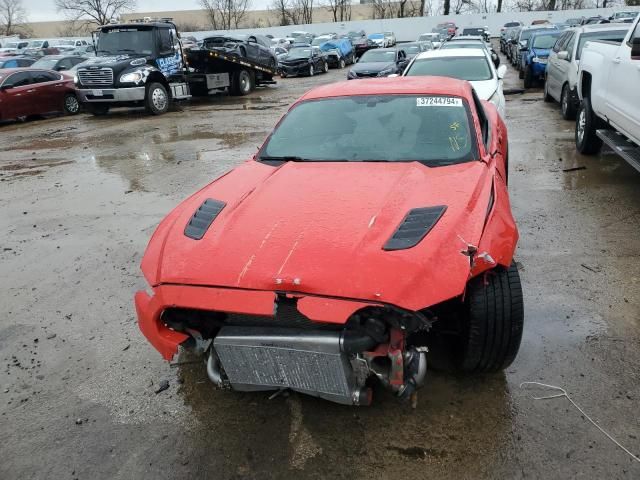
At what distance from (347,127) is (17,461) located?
2958 mm

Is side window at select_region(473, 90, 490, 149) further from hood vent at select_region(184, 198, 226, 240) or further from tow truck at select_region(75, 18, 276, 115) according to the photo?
tow truck at select_region(75, 18, 276, 115)

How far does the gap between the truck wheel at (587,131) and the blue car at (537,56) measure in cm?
759

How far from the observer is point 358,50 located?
33.8 metres

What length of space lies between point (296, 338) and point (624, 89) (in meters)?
5.24

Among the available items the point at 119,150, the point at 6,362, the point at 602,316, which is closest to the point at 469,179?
A: the point at 602,316

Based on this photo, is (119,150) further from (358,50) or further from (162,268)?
(358,50)

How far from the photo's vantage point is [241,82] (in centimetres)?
1892

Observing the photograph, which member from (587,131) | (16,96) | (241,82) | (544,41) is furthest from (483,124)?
(241,82)

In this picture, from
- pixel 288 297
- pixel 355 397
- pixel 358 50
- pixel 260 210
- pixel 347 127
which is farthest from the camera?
pixel 358 50

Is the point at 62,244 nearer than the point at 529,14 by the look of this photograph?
Yes

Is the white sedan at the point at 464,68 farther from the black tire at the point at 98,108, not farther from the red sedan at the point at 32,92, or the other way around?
the red sedan at the point at 32,92

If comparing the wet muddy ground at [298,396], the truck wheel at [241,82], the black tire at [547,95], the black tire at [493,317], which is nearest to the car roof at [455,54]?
the black tire at [547,95]

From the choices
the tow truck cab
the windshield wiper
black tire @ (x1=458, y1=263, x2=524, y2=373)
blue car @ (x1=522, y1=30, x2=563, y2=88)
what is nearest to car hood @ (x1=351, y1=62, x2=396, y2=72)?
blue car @ (x1=522, y1=30, x2=563, y2=88)

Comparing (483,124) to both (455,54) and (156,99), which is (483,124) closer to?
(455,54)
